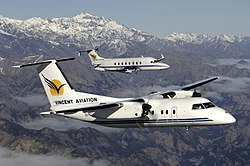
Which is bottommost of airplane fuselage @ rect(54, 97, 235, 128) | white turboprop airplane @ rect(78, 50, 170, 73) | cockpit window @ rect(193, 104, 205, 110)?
white turboprop airplane @ rect(78, 50, 170, 73)

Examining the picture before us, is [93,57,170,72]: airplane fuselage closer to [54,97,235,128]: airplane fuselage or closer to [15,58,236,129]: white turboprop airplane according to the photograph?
[15,58,236,129]: white turboprop airplane

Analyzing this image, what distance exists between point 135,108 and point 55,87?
14128 mm

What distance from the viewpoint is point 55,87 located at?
65.4 metres

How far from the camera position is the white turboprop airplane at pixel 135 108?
54.4 metres

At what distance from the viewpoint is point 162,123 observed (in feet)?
189

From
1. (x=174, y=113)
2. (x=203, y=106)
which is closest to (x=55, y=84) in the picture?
(x=174, y=113)

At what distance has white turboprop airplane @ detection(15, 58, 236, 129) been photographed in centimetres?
5441

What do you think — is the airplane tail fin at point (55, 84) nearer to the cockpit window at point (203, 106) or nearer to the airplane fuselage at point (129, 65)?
the cockpit window at point (203, 106)

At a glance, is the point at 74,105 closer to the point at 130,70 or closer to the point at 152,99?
the point at 152,99

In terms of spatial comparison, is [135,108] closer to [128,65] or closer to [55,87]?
[55,87]

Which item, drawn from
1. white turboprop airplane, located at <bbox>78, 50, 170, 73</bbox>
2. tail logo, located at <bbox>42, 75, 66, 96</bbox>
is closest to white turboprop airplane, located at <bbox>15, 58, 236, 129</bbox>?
tail logo, located at <bbox>42, 75, 66, 96</bbox>

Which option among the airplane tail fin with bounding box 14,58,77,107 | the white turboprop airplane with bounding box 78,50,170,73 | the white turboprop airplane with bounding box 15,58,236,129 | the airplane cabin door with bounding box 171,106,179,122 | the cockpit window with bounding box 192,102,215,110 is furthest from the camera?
the white turboprop airplane with bounding box 78,50,170,73

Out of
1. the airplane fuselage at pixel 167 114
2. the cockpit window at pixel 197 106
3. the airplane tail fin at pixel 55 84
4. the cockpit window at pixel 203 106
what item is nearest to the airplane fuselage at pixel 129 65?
the airplane tail fin at pixel 55 84

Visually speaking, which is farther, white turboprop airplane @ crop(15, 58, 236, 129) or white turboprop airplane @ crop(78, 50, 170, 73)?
white turboprop airplane @ crop(78, 50, 170, 73)
